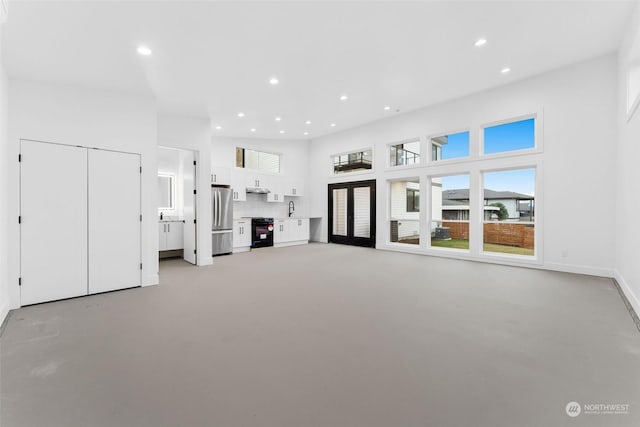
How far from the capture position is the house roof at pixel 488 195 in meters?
5.46

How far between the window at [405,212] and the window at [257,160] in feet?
12.7

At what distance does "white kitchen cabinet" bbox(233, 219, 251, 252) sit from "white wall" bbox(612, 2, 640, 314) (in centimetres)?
716

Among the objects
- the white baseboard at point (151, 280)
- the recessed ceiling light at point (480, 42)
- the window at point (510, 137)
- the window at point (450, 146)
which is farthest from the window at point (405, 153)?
the white baseboard at point (151, 280)

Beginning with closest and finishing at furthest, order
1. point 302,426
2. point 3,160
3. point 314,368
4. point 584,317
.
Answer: point 302,426 < point 314,368 < point 584,317 < point 3,160

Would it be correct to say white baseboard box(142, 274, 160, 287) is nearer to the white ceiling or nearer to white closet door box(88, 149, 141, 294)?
white closet door box(88, 149, 141, 294)

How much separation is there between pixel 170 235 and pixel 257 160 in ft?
11.8

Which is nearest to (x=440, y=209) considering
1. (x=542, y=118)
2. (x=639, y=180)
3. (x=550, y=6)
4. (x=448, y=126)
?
(x=448, y=126)

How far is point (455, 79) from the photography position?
493cm

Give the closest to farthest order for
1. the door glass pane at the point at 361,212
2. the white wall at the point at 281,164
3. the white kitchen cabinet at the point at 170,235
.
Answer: the white kitchen cabinet at the point at 170,235 → the white wall at the point at 281,164 → the door glass pane at the point at 361,212

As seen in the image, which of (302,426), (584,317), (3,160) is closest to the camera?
(302,426)

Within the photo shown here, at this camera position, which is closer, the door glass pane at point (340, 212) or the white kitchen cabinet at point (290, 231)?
the white kitchen cabinet at point (290, 231)

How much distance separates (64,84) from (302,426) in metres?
4.81

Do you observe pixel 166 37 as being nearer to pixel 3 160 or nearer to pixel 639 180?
pixel 3 160

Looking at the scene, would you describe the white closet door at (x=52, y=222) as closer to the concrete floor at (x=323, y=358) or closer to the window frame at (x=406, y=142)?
the concrete floor at (x=323, y=358)
